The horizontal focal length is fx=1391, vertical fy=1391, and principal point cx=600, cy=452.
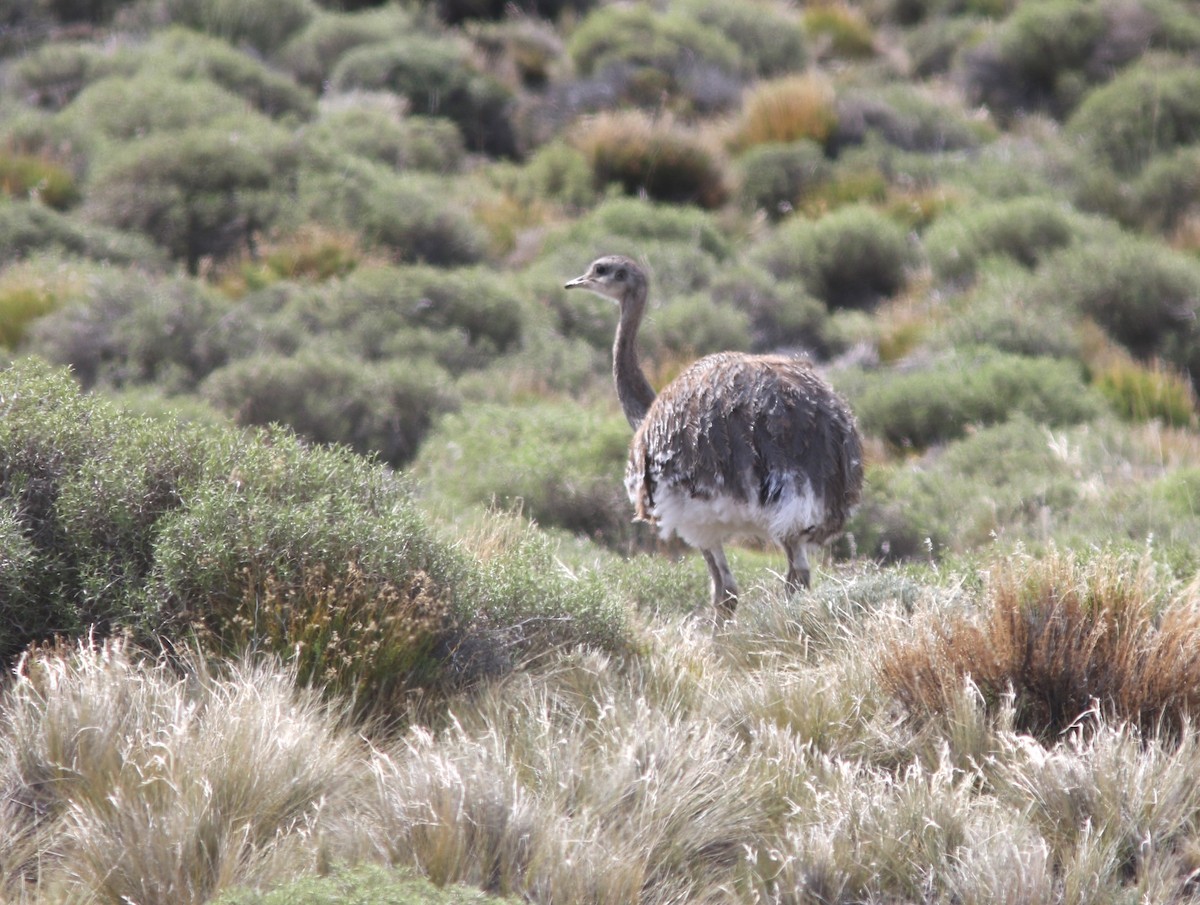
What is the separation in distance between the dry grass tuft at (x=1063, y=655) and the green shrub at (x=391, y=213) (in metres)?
8.81

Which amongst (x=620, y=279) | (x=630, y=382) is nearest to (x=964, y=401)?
(x=620, y=279)

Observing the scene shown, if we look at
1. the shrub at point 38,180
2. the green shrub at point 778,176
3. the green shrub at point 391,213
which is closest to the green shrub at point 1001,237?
the green shrub at point 778,176

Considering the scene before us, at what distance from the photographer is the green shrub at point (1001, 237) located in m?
13.8

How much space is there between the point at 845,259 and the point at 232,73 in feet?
23.2

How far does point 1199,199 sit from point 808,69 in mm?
5559

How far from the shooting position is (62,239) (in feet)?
39.7

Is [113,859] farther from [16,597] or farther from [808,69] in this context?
[808,69]

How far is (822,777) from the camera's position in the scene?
461cm

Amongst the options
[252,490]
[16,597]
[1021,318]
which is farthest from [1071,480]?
[16,597]

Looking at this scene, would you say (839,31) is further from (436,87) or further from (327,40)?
(327,40)

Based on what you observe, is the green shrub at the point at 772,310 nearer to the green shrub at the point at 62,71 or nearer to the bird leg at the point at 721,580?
the bird leg at the point at 721,580

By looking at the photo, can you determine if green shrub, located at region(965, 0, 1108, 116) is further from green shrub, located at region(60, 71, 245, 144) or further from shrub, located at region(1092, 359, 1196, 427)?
green shrub, located at region(60, 71, 245, 144)

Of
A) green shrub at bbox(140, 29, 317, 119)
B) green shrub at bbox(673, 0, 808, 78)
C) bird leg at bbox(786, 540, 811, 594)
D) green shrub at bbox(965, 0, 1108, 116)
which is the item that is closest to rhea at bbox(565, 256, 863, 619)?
bird leg at bbox(786, 540, 811, 594)

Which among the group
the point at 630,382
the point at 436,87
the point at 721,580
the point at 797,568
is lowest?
the point at 721,580
